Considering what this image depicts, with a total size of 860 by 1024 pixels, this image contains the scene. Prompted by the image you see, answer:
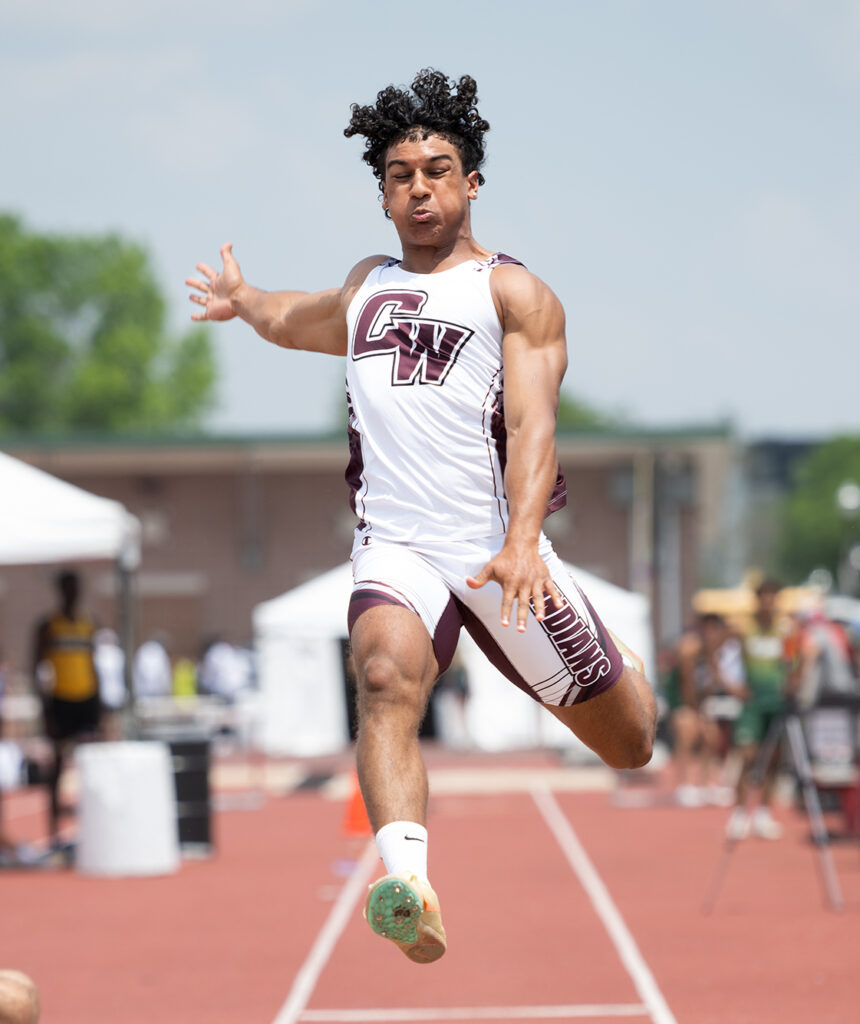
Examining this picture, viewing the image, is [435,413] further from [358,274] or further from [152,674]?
[152,674]

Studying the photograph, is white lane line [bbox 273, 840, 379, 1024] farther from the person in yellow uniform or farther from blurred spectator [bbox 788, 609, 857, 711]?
blurred spectator [bbox 788, 609, 857, 711]

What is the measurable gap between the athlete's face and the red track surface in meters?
3.78

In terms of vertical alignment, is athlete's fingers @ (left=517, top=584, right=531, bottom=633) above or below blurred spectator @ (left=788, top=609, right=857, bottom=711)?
above

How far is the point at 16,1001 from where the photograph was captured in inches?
184

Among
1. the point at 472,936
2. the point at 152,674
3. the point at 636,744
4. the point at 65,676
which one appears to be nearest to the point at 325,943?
the point at 472,936

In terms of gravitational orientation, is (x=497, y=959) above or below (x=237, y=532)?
above

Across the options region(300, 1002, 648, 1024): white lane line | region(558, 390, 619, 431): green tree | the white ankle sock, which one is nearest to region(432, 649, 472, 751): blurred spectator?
region(300, 1002, 648, 1024): white lane line

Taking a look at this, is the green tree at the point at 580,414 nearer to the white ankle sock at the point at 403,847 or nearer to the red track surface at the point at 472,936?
the red track surface at the point at 472,936

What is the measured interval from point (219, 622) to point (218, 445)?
386 cm

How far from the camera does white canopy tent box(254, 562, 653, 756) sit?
2059 centimetres

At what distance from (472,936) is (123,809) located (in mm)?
3856

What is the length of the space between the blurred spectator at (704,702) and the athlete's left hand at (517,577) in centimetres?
1380

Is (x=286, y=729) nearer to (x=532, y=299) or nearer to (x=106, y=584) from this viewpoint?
(x=106, y=584)

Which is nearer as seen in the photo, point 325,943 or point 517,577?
point 517,577
